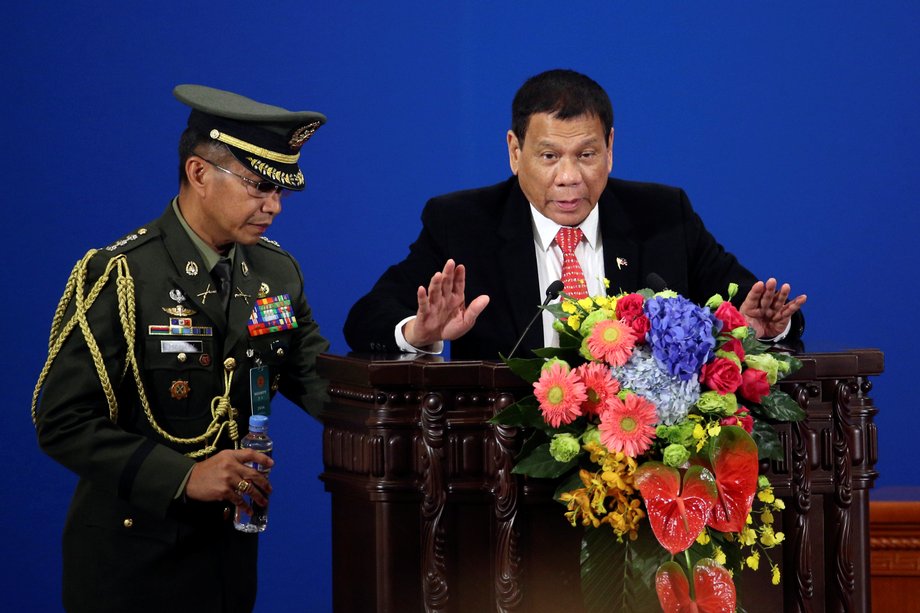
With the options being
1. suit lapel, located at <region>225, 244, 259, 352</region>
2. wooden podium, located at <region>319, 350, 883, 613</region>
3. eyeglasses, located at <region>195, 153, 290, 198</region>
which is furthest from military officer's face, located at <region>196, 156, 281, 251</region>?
wooden podium, located at <region>319, 350, 883, 613</region>

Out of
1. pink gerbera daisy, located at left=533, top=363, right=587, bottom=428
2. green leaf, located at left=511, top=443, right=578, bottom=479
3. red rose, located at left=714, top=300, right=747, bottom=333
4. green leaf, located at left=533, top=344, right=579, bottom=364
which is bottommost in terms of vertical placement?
green leaf, located at left=511, top=443, right=578, bottom=479

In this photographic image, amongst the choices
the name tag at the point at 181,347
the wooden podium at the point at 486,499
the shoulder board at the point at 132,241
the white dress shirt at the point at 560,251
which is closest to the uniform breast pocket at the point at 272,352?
the name tag at the point at 181,347

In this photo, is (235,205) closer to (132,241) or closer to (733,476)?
(132,241)

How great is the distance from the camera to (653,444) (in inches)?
61.7

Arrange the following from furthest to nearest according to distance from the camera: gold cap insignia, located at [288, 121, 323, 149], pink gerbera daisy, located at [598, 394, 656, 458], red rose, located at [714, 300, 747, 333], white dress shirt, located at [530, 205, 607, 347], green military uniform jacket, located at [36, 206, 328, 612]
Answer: white dress shirt, located at [530, 205, 607, 347], gold cap insignia, located at [288, 121, 323, 149], green military uniform jacket, located at [36, 206, 328, 612], red rose, located at [714, 300, 747, 333], pink gerbera daisy, located at [598, 394, 656, 458]

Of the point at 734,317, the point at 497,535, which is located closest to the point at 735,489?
the point at 734,317

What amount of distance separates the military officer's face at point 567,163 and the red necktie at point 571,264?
0.07 feet

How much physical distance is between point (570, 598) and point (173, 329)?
830mm

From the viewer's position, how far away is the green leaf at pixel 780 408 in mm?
1673

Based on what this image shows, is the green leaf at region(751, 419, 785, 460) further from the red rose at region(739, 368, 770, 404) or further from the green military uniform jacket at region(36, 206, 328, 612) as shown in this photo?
the green military uniform jacket at region(36, 206, 328, 612)

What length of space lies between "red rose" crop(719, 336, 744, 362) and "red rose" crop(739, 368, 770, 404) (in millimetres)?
22

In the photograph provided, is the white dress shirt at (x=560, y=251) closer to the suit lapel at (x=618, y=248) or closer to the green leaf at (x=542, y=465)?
the suit lapel at (x=618, y=248)

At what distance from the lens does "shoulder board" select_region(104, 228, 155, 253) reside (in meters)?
2.05

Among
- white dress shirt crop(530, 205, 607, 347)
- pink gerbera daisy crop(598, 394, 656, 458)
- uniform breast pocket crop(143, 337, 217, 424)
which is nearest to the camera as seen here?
pink gerbera daisy crop(598, 394, 656, 458)
